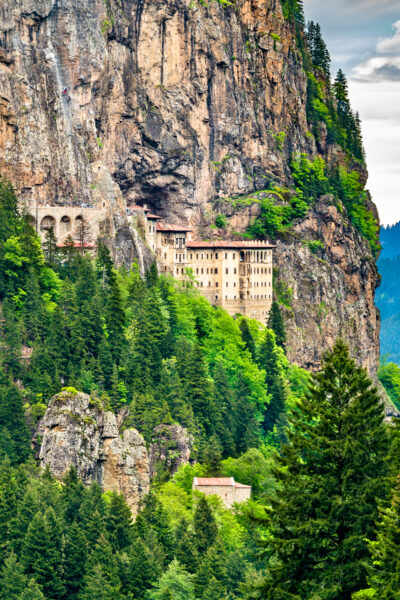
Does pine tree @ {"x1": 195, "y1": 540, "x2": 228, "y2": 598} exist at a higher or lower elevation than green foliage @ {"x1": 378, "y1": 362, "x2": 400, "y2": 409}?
lower

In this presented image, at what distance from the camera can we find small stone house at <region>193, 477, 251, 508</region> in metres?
85.4

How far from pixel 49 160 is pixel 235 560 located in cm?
5092

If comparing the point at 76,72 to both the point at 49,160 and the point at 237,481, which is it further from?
the point at 237,481

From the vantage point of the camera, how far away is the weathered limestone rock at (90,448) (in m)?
83.9

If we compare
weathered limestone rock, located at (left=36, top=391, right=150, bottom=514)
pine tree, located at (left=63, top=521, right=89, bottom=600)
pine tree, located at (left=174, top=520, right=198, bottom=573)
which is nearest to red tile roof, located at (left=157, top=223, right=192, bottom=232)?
weathered limestone rock, located at (left=36, top=391, right=150, bottom=514)

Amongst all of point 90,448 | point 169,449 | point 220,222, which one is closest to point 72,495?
point 90,448

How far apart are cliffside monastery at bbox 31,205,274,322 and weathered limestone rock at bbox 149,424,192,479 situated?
29.1 meters

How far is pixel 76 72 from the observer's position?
113312 mm

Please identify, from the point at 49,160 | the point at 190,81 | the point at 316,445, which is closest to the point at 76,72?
the point at 49,160

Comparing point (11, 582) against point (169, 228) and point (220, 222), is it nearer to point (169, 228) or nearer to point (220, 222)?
point (169, 228)

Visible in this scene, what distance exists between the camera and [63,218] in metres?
109

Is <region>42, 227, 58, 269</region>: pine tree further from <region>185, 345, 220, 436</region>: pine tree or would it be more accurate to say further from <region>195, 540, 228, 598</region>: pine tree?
<region>195, 540, 228, 598</region>: pine tree

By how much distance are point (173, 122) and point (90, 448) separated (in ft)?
165

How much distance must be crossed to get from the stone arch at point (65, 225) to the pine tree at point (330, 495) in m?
70.9
